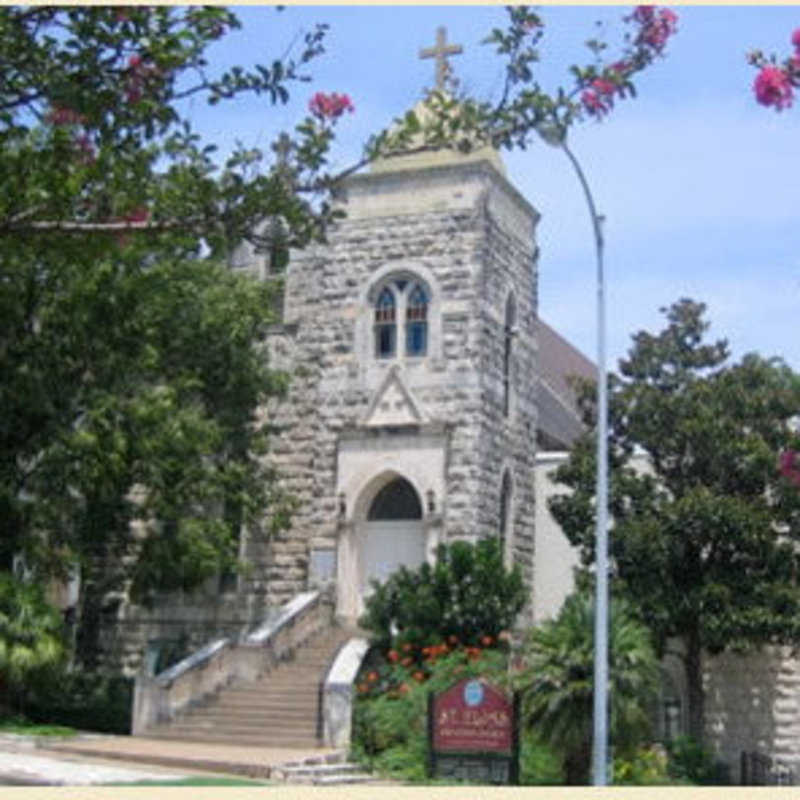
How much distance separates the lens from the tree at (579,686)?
17297 millimetres

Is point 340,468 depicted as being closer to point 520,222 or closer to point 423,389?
point 423,389

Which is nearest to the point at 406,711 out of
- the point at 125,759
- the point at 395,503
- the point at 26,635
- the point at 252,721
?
the point at 252,721

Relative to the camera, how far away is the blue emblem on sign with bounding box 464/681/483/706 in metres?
16.9

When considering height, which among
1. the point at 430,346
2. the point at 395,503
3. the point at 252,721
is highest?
the point at 430,346

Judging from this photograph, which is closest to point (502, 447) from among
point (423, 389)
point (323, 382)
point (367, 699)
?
point (423, 389)

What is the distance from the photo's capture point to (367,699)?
21.3 m

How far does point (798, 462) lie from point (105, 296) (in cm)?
1626

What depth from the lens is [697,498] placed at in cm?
2288

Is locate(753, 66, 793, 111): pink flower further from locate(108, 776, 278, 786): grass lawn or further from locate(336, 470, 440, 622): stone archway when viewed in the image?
locate(336, 470, 440, 622): stone archway

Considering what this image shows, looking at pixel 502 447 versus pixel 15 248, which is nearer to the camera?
pixel 15 248

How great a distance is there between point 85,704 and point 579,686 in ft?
38.1

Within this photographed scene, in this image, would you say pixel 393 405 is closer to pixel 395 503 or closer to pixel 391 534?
pixel 395 503

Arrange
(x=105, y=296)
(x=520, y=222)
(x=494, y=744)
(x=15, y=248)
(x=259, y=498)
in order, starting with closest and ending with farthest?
(x=15, y=248) → (x=494, y=744) → (x=105, y=296) → (x=259, y=498) → (x=520, y=222)

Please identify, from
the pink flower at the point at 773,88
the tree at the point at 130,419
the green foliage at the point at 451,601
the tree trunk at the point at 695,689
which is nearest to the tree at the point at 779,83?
the pink flower at the point at 773,88
